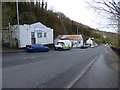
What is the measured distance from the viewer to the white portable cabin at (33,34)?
22714mm

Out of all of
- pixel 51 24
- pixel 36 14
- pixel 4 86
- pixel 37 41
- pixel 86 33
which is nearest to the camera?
pixel 4 86

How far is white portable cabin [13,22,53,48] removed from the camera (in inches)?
894

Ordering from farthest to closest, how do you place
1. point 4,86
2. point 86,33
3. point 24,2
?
point 86,33
point 24,2
point 4,86

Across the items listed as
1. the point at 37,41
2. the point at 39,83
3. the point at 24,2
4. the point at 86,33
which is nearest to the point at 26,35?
the point at 37,41

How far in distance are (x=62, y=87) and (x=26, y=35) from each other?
20661mm

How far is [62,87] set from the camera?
14.8 feet

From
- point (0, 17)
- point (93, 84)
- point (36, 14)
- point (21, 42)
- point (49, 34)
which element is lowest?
point (93, 84)

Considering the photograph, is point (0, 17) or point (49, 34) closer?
point (0, 17)

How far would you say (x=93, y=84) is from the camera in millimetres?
4852

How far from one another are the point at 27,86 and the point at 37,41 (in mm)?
23058

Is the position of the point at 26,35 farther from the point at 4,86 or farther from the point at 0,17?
the point at 4,86

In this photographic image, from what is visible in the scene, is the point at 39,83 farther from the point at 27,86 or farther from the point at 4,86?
the point at 4,86

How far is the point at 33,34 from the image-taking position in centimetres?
2595

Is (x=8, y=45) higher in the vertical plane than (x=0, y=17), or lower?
lower
